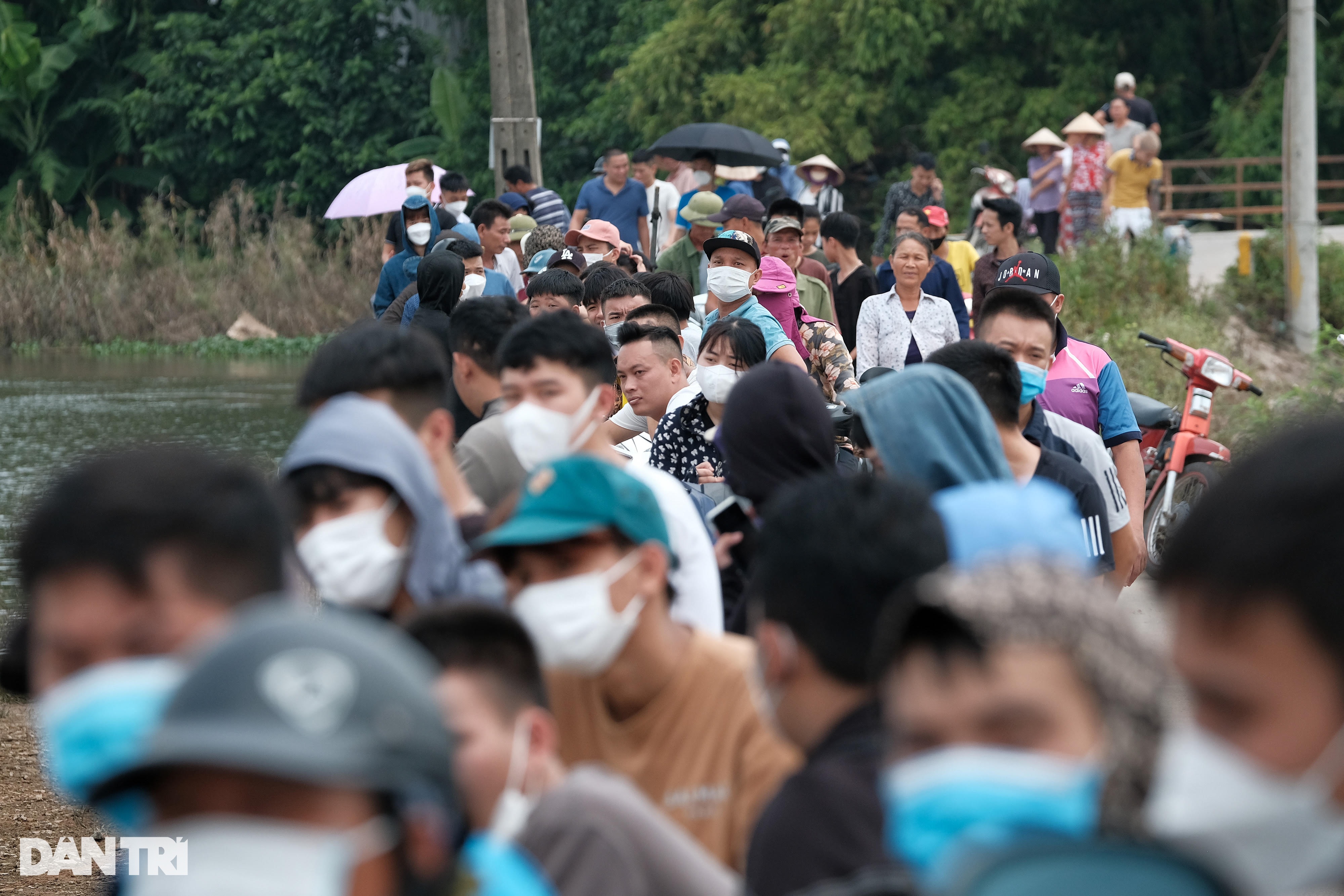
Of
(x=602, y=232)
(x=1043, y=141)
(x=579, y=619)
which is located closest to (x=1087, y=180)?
(x=1043, y=141)

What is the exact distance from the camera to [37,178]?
32.2m

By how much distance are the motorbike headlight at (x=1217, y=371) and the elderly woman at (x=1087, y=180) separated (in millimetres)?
8693

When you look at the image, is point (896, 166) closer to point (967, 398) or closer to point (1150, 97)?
point (1150, 97)

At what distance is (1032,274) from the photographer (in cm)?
658

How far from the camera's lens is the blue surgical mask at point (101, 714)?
1889 millimetres

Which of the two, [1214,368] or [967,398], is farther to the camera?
[1214,368]

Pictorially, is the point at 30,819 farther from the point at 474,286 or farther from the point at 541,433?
the point at 474,286

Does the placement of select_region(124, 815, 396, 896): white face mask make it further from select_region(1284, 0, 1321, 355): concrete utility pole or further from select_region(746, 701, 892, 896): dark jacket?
select_region(1284, 0, 1321, 355): concrete utility pole

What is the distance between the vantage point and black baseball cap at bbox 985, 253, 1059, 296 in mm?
6520

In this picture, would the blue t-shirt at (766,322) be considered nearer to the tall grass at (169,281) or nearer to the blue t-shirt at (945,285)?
the blue t-shirt at (945,285)

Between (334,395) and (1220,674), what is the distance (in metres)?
2.30

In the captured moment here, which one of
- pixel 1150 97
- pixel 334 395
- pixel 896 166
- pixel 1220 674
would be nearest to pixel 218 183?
pixel 896 166

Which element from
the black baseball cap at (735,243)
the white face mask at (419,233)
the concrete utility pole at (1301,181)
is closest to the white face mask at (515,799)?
the black baseball cap at (735,243)

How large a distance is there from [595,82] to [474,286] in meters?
23.3
